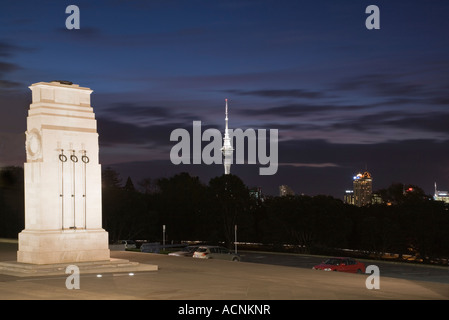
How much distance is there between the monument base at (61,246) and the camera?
810 inches

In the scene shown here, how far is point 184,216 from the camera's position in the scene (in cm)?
7906

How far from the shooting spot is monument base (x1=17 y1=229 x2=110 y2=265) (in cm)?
2056

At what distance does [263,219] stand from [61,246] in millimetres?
55048

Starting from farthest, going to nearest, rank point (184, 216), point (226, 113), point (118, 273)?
point (226, 113) → point (184, 216) → point (118, 273)

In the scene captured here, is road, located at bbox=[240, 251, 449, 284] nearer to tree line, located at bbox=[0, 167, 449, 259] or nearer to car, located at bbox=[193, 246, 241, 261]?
car, located at bbox=[193, 246, 241, 261]

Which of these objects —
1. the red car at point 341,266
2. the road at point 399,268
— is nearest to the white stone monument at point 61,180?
the red car at point 341,266

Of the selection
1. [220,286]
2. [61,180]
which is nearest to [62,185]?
[61,180]

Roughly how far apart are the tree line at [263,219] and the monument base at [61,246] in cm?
4084

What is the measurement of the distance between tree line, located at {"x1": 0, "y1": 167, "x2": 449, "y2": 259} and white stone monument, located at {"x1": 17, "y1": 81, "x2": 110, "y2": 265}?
41.0m

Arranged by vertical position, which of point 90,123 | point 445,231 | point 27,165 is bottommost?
point 445,231

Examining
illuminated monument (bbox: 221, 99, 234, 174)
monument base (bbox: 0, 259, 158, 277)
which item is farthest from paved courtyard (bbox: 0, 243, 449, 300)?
illuminated monument (bbox: 221, 99, 234, 174)
